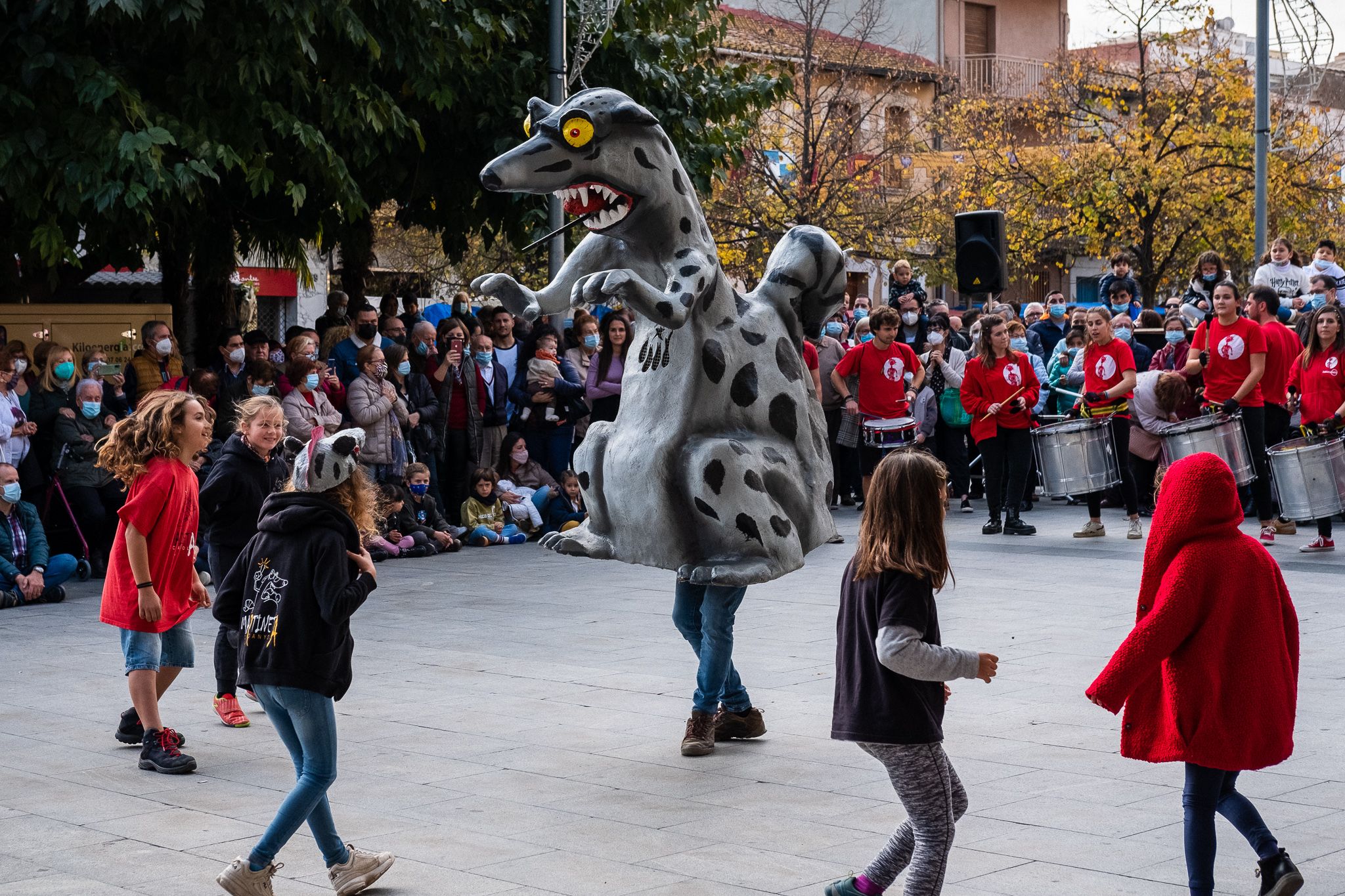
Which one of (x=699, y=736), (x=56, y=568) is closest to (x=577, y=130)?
(x=699, y=736)

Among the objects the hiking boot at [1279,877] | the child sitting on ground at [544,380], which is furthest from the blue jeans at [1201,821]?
the child sitting on ground at [544,380]

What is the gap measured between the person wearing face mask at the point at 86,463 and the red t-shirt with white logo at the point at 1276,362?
8.70 meters

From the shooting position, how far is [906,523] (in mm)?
4562

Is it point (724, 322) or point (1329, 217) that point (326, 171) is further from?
point (1329, 217)

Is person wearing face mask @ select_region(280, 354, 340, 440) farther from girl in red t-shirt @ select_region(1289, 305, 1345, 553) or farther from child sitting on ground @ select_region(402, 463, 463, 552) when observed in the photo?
girl in red t-shirt @ select_region(1289, 305, 1345, 553)

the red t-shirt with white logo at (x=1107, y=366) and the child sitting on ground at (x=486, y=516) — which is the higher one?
the red t-shirt with white logo at (x=1107, y=366)

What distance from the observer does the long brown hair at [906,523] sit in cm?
454

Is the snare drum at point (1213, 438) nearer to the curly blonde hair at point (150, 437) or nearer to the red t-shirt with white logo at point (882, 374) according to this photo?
the red t-shirt with white logo at point (882, 374)

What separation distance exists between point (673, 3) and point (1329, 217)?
2465cm

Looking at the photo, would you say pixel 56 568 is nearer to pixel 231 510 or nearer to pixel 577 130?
pixel 231 510

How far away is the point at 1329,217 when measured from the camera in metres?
37.1

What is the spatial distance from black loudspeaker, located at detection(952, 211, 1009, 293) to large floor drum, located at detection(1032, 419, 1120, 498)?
51.3 inches

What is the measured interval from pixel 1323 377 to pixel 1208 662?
9385mm

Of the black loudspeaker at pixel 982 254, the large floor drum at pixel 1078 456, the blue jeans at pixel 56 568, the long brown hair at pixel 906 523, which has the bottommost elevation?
the blue jeans at pixel 56 568
